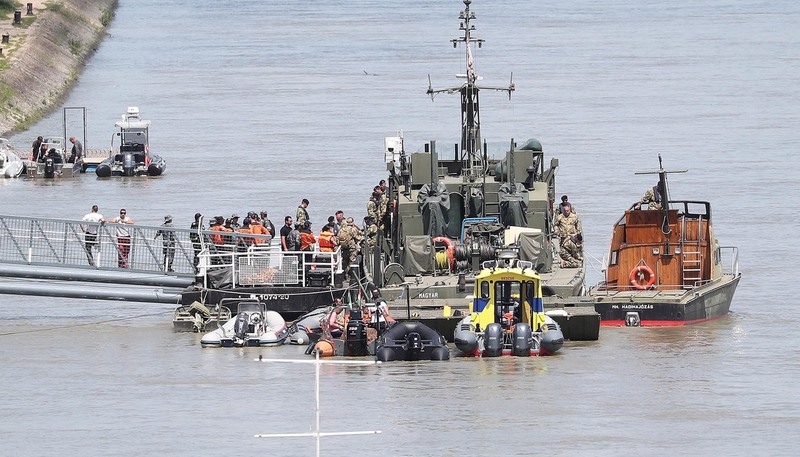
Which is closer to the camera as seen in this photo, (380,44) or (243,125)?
(243,125)

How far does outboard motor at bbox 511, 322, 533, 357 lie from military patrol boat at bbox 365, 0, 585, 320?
221cm

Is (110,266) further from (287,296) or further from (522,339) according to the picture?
(522,339)

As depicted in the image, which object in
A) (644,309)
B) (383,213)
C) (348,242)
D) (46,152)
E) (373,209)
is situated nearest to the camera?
(644,309)

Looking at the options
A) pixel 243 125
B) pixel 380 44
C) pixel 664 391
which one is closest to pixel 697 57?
pixel 380 44

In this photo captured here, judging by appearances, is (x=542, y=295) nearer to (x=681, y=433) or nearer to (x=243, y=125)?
(x=681, y=433)

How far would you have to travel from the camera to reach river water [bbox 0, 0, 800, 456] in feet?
103

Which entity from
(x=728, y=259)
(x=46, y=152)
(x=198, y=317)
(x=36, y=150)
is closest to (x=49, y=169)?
(x=46, y=152)

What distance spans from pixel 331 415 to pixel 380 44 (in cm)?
9524

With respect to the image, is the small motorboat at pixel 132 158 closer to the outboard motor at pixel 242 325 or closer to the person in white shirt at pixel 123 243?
the person in white shirt at pixel 123 243

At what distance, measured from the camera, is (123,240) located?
4178 centimetres

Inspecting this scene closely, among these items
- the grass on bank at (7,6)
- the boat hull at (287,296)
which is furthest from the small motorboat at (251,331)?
the grass on bank at (7,6)

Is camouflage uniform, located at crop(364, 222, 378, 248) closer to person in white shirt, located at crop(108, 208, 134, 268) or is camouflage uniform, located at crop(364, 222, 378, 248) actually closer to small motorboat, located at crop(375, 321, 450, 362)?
person in white shirt, located at crop(108, 208, 134, 268)

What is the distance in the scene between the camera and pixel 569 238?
41.9m

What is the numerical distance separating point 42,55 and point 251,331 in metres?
68.4
